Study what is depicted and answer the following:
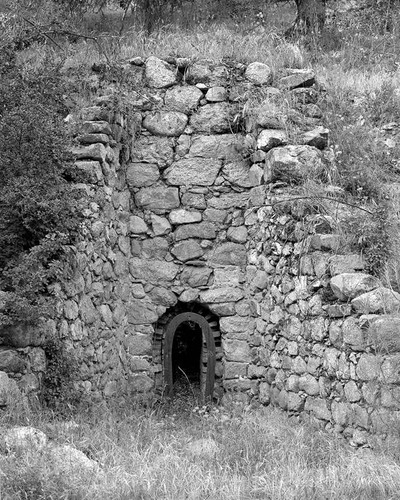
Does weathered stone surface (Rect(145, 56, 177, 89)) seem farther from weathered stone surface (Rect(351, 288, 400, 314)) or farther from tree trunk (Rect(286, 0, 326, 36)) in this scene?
tree trunk (Rect(286, 0, 326, 36))

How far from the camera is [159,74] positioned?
9.51 meters

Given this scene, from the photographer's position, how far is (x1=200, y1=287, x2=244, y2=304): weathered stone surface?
8930mm

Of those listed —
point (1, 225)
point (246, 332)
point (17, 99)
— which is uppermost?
point (17, 99)

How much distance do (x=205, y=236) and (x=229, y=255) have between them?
391mm

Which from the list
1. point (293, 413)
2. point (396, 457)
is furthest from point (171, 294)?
point (396, 457)

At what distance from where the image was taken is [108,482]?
15.0ft

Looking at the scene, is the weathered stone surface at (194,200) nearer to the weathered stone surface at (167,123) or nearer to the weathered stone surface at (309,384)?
the weathered stone surface at (167,123)

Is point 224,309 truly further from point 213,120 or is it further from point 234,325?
point 213,120

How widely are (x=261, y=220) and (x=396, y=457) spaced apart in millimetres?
3891

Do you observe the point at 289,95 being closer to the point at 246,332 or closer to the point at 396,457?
the point at 246,332

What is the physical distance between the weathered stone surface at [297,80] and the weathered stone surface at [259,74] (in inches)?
7.3

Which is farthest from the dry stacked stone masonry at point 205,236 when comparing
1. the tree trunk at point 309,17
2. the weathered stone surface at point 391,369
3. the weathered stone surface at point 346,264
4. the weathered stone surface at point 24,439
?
the tree trunk at point 309,17

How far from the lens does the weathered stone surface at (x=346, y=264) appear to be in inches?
255

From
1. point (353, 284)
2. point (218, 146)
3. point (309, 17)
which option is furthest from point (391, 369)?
point (309, 17)
